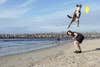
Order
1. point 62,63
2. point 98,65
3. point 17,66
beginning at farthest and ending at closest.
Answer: point 17,66, point 62,63, point 98,65

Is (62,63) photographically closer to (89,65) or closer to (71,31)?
(89,65)

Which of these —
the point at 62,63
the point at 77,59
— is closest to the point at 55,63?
the point at 62,63

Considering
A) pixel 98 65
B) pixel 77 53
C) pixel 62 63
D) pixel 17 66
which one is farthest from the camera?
pixel 77 53

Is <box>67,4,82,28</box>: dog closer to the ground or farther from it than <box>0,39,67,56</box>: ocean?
farther from it

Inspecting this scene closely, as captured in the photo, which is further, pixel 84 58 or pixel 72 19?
pixel 72 19

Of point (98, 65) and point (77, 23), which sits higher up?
point (77, 23)

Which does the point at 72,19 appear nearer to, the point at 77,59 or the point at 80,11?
the point at 80,11

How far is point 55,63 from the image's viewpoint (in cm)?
1639

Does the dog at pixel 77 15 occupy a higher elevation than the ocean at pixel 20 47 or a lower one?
higher

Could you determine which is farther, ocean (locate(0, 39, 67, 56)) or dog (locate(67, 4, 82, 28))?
ocean (locate(0, 39, 67, 56))

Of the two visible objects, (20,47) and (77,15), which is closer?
(77,15)

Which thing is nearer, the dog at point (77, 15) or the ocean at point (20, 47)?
the dog at point (77, 15)

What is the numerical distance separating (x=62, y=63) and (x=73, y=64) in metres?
0.70

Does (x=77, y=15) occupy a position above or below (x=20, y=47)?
above
